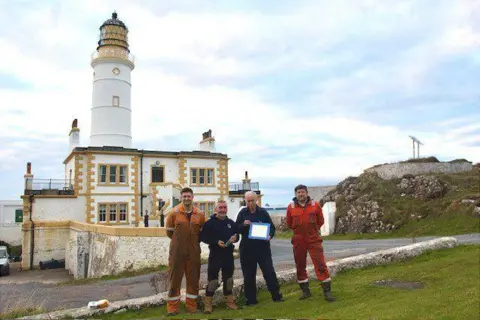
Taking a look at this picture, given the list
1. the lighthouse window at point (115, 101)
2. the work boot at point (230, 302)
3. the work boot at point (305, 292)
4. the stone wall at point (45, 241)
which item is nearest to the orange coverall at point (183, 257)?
the work boot at point (230, 302)

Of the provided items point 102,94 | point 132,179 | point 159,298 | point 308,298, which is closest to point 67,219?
point 132,179

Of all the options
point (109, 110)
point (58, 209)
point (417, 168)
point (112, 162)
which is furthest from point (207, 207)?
point (417, 168)

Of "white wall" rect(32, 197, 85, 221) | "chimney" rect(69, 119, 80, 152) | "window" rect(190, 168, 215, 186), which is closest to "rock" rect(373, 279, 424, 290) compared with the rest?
"window" rect(190, 168, 215, 186)

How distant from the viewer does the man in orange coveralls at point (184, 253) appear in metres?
7.20

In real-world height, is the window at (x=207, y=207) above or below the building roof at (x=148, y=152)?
below

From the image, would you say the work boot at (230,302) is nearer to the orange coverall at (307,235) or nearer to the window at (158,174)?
the orange coverall at (307,235)

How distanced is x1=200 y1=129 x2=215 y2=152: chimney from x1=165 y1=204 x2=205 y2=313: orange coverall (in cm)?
2745

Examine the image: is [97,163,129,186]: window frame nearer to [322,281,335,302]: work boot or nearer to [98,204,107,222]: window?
[98,204,107,222]: window

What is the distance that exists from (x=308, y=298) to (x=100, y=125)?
1111 inches

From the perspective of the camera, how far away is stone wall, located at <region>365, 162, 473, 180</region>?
32.7 m

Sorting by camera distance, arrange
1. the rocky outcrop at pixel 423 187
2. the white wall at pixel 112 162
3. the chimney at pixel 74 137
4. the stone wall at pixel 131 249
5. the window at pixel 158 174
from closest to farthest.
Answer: the stone wall at pixel 131 249, the rocky outcrop at pixel 423 187, the white wall at pixel 112 162, the window at pixel 158 174, the chimney at pixel 74 137

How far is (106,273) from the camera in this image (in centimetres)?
1875

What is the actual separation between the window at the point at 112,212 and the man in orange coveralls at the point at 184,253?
22.9m

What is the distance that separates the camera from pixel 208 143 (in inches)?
1377
